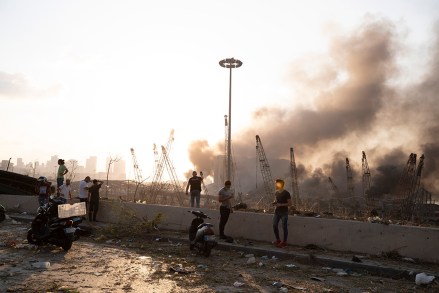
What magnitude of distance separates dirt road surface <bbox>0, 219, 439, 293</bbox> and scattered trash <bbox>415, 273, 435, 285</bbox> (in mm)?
106

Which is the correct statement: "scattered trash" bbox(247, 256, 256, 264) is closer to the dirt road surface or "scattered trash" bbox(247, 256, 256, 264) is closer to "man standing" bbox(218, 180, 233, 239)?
the dirt road surface

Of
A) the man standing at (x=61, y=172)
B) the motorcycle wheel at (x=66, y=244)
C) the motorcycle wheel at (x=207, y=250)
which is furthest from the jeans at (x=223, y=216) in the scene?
the man standing at (x=61, y=172)

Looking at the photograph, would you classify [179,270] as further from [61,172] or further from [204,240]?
[61,172]

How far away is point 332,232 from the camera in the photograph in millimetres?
9430

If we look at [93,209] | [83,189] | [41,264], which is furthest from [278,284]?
[83,189]

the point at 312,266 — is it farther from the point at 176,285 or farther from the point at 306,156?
the point at 306,156

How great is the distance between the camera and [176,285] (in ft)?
20.1

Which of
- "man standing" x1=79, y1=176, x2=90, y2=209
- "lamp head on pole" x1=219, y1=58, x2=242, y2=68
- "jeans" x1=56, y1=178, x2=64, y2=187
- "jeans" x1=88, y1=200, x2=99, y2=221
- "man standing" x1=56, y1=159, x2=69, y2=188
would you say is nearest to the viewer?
"jeans" x1=88, y1=200, x2=99, y2=221

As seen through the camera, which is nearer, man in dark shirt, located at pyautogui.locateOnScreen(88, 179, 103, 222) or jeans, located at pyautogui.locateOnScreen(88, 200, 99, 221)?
man in dark shirt, located at pyautogui.locateOnScreen(88, 179, 103, 222)

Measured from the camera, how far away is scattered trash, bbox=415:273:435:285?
6.64 m

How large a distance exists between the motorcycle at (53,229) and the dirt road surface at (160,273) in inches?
9.5

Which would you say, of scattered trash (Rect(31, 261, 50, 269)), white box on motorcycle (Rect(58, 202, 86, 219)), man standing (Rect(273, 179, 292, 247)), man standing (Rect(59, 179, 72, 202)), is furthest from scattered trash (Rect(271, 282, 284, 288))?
man standing (Rect(59, 179, 72, 202))

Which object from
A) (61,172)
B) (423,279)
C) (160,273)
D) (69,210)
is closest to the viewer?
(423,279)

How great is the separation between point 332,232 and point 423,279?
2.86m
